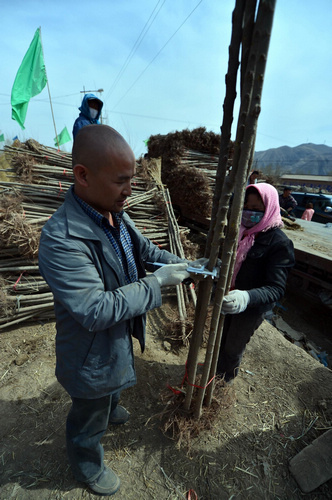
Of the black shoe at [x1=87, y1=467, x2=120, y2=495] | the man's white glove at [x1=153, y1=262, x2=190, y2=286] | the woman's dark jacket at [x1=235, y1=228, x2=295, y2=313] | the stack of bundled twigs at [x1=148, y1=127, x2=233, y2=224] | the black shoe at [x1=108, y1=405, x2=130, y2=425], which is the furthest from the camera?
the stack of bundled twigs at [x1=148, y1=127, x2=233, y2=224]

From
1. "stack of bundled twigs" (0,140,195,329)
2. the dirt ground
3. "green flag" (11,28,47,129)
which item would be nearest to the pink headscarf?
the dirt ground

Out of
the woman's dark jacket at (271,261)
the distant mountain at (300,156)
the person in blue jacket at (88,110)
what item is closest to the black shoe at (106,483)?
the woman's dark jacket at (271,261)

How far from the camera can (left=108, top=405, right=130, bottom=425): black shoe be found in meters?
2.12

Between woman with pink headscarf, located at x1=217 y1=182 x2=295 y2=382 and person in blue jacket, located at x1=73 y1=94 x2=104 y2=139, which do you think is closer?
woman with pink headscarf, located at x1=217 y1=182 x2=295 y2=382

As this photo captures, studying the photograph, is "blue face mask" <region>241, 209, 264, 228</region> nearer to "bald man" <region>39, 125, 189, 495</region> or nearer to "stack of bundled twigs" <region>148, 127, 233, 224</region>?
"bald man" <region>39, 125, 189, 495</region>

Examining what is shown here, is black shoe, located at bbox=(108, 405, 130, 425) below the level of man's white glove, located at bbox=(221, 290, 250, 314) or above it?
below

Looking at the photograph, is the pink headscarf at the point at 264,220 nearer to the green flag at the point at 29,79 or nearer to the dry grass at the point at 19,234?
the dry grass at the point at 19,234

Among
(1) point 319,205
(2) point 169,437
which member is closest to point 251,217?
(2) point 169,437

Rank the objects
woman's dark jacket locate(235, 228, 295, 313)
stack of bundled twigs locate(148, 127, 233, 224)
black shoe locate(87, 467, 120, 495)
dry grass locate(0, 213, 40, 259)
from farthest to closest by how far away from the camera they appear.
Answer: stack of bundled twigs locate(148, 127, 233, 224), dry grass locate(0, 213, 40, 259), woman's dark jacket locate(235, 228, 295, 313), black shoe locate(87, 467, 120, 495)

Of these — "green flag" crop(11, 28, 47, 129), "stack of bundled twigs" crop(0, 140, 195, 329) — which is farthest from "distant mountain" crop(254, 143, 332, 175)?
"stack of bundled twigs" crop(0, 140, 195, 329)

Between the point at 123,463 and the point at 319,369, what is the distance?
2.45m

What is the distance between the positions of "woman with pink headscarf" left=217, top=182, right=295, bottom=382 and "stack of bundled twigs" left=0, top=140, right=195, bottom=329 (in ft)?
5.76

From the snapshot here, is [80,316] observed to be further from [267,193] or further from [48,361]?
[48,361]

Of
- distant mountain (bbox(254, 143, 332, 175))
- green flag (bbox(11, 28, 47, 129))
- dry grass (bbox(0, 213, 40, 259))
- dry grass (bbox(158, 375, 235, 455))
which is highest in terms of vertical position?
distant mountain (bbox(254, 143, 332, 175))
